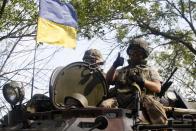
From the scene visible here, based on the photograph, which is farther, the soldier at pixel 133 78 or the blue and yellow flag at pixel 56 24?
the blue and yellow flag at pixel 56 24

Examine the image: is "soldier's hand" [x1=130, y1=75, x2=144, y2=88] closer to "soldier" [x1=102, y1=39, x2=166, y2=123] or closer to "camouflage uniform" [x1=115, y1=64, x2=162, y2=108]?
"soldier" [x1=102, y1=39, x2=166, y2=123]

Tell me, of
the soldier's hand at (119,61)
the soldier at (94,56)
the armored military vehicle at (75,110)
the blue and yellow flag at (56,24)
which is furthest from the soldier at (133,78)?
the blue and yellow flag at (56,24)

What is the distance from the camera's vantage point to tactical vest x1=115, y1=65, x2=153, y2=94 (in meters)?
8.36

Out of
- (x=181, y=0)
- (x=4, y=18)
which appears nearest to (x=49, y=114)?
(x=4, y=18)

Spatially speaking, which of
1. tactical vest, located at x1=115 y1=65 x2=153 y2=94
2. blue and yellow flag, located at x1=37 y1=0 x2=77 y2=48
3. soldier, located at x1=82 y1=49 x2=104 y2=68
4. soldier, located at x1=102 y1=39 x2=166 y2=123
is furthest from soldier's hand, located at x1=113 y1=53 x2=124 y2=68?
blue and yellow flag, located at x1=37 y1=0 x2=77 y2=48

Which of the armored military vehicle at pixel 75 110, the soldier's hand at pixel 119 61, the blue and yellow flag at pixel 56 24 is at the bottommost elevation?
the armored military vehicle at pixel 75 110

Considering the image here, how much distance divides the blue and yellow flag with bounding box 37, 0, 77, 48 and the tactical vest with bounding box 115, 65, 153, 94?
1298 mm

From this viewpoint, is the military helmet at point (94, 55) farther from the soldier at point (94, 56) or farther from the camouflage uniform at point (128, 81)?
the camouflage uniform at point (128, 81)

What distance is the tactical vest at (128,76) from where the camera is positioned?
27.4 feet

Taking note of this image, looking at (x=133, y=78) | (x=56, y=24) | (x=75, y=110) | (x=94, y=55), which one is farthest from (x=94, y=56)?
(x=75, y=110)

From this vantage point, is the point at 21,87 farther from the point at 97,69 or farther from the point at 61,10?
the point at 61,10

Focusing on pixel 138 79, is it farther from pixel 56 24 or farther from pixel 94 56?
pixel 56 24

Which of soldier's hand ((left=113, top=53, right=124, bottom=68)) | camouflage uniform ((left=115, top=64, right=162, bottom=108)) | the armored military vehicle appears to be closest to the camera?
the armored military vehicle

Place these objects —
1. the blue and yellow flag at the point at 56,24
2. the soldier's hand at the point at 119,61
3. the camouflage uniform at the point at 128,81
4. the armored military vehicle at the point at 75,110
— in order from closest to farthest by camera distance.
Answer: the armored military vehicle at the point at 75,110 < the camouflage uniform at the point at 128,81 < the soldier's hand at the point at 119,61 < the blue and yellow flag at the point at 56,24
